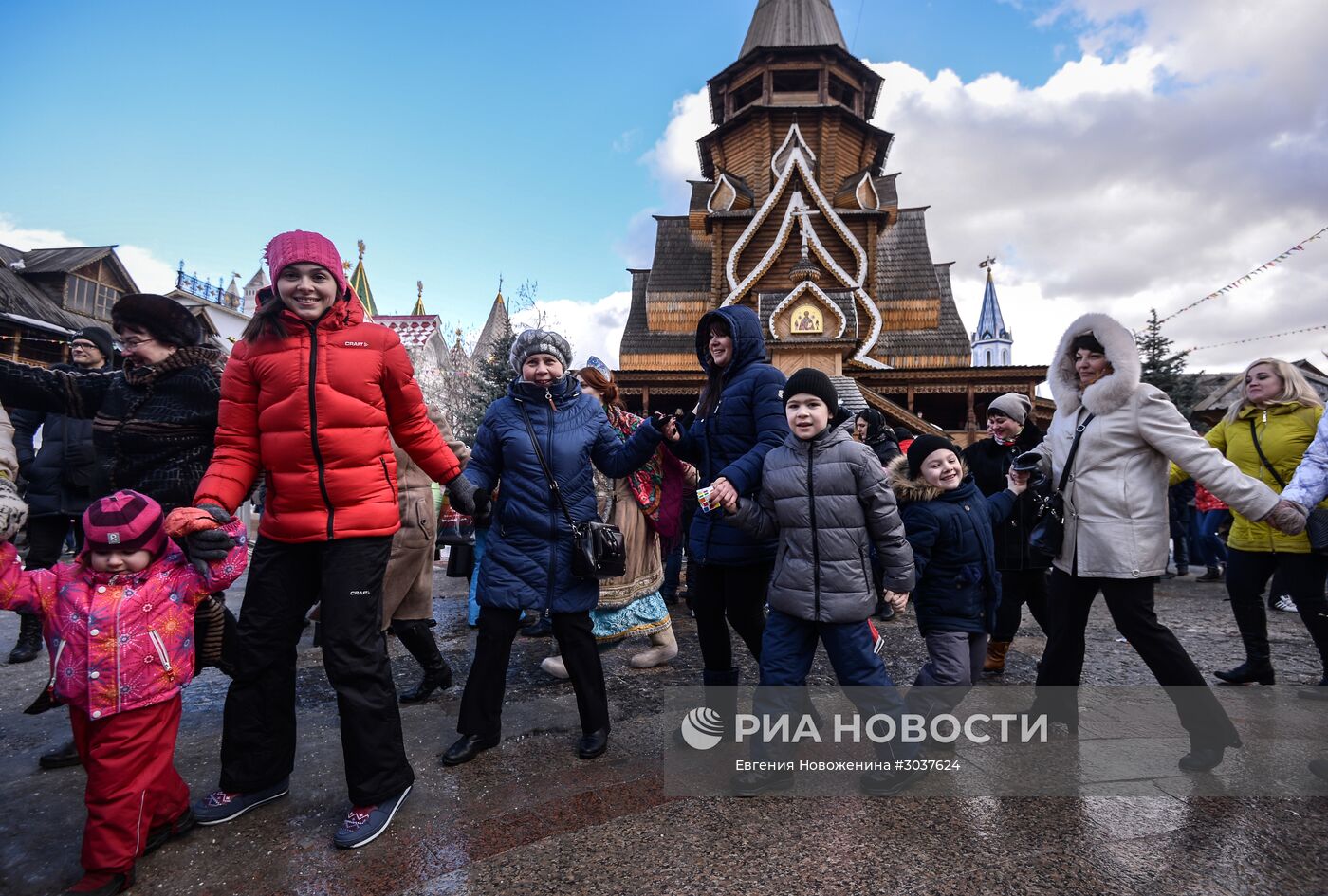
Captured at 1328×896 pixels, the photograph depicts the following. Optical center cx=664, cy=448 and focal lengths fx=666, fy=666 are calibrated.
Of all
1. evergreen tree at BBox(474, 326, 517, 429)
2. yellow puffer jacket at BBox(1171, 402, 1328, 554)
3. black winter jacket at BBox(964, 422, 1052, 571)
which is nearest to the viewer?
black winter jacket at BBox(964, 422, 1052, 571)

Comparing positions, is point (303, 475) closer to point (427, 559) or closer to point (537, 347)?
point (537, 347)

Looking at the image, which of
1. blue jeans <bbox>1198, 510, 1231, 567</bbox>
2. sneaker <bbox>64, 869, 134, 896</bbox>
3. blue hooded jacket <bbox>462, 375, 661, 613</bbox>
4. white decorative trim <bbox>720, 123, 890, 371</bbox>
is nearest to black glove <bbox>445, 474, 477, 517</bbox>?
blue hooded jacket <bbox>462, 375, 661, 613</bbox>

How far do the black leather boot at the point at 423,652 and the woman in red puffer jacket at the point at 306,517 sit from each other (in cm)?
120

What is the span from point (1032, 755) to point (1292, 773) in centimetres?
97

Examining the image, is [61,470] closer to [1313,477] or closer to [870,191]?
[1313,477]

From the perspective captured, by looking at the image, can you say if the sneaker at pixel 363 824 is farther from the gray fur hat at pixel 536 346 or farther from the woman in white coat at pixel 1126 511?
the woman in white coat at pixel 1126 511

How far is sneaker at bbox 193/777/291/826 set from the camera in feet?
7.71

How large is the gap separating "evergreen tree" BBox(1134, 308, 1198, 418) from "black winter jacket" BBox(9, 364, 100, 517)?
28.3 meters

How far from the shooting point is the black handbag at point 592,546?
2.88 meters

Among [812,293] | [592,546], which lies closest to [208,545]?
[592,546]

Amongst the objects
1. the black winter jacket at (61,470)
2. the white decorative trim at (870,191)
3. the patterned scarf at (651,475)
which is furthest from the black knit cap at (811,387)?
the white decorative trim at (870,191)

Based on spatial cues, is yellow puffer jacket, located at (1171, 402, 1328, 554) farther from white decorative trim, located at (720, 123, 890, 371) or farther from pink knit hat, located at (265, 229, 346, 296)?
white decorative trim, located at (720, 123, 890, 371)

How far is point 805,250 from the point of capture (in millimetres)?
23594

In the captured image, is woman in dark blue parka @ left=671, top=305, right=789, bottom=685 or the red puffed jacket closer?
the red puffed jacket
